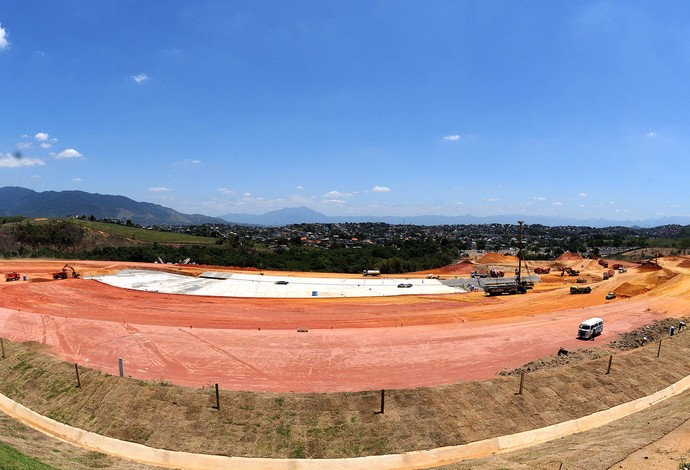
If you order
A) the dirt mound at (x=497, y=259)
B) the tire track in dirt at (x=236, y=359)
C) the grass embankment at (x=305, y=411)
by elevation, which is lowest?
the tire track in dirt at (x=236, y=359)

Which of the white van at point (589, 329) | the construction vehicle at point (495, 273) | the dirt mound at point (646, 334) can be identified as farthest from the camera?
the construction vehicle at point (495, 273)

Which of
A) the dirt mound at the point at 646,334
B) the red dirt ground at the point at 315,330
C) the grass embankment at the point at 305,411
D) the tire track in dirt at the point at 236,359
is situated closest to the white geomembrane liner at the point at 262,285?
the red dirt ground at the point at 315,330

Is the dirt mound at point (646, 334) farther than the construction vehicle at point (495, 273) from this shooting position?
No

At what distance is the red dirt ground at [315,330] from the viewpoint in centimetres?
2545

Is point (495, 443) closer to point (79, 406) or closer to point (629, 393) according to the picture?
point (629, 393)

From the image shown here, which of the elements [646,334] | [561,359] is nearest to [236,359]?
[561,359]

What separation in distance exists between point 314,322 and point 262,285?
17725mm

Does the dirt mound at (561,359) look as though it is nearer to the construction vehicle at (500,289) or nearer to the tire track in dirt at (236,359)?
the tire track in dirt at (236,359)

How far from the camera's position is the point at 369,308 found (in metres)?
43.3

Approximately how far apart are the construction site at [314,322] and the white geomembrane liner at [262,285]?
0.87 feet

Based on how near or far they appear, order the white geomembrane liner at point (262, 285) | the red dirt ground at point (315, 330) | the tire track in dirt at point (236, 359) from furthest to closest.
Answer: the white geomembrane liner at point (262, 285) → the red dirt ground at point (315, 330) → the tire track in dirt at point (236, 359)

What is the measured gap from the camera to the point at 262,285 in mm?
53156

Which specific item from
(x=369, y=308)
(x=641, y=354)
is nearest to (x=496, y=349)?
(x=641, y=354)

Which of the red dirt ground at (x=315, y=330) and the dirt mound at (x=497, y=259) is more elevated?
the dirt mound at (x=497, y=259)
